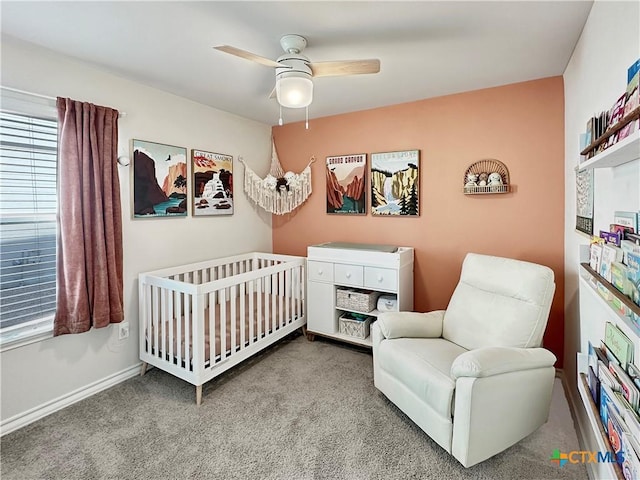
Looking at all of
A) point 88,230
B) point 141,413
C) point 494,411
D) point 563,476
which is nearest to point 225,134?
point 88,230

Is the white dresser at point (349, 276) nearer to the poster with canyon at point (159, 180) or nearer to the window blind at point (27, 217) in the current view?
the poster with canyon at point (159, 180)

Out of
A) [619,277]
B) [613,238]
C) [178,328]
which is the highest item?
[613,238]

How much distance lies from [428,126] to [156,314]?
2828 mm

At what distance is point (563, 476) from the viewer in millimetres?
1656

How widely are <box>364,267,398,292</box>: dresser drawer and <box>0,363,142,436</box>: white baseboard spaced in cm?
205

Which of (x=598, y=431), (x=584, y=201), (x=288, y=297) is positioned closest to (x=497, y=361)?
(x=598, y=431)

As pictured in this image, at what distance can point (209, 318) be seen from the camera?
7.93 feet

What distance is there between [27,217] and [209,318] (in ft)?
4.31

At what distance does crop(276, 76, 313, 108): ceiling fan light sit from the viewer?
6.16 ft

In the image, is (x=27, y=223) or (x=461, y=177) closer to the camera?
(x=27, y=223)

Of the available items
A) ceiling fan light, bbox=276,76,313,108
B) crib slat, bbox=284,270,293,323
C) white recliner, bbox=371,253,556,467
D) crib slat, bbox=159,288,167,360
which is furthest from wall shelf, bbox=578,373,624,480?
crib slat, bbox=159,288,167,360

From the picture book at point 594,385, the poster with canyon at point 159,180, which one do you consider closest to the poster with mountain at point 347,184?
the poster with canyon at point 159,180

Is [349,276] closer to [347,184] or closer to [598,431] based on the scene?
[347,184]

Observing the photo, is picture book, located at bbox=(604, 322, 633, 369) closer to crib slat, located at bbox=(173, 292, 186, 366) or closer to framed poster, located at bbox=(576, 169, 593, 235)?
framed poster, located at bbox=(576, 169, 593, 235)
